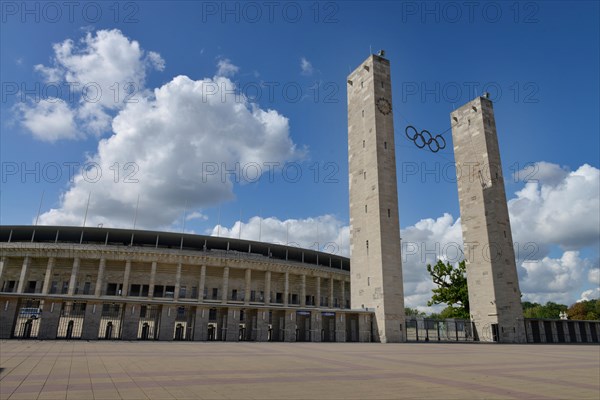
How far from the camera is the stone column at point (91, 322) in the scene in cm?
2750

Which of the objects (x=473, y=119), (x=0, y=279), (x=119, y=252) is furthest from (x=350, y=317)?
(x=0, y=279)

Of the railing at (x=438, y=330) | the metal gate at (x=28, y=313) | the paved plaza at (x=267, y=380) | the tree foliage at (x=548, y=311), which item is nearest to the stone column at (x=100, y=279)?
the metal gate at (x=28, y=313)

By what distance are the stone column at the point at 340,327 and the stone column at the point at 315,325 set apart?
2.08 meters

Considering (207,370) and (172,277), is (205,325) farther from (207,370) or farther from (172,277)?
(172,277)

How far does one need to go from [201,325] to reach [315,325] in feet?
33.9

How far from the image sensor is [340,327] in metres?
36.8

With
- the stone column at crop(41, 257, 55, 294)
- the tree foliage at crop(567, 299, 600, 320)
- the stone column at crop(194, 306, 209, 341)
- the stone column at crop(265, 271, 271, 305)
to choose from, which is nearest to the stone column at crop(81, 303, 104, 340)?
the stone column at crop(194, 306, 209, 341)

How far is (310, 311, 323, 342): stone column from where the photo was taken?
35.0 meters

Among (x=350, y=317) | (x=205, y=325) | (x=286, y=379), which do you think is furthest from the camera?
(x=350, y=317)

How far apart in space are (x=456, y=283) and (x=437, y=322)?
536 inches

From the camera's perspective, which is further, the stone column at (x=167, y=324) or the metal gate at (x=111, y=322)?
the metal gate at (x=111, y=322)

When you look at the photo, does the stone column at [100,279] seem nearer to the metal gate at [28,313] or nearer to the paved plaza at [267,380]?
the metal gate at [28,313]

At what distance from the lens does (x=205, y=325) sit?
30891 millimetres

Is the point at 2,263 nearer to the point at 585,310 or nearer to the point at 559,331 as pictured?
the point at 559,331
